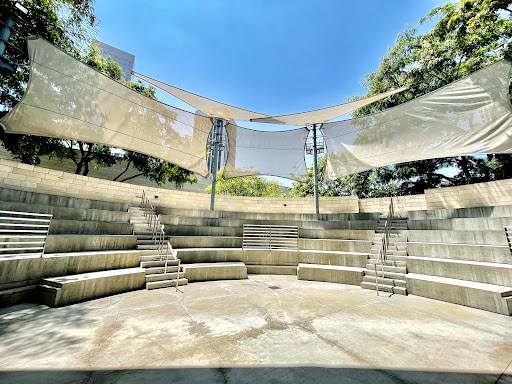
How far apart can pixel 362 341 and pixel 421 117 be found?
30.7ft

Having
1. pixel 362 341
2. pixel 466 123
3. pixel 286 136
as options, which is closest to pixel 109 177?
pixel 286 136

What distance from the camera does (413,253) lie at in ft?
21.5

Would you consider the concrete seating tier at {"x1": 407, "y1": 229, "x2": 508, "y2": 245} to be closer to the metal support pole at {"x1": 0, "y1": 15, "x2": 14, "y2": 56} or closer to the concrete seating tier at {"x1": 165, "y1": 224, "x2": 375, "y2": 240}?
the concrete seating tier at {"x1": 165, "y1": 224, "x2": 375, "y2": 240}

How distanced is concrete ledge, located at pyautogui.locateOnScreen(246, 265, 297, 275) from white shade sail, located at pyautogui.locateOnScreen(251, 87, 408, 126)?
7.15 metres

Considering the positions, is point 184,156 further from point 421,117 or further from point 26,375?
point 421,117

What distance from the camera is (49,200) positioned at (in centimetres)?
698

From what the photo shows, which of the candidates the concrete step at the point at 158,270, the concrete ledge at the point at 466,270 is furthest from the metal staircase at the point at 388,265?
the concrete step at the point at 158,270

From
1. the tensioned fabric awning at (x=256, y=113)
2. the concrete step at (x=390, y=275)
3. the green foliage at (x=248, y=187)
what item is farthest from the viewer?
the green foliage at (x=248, y=187)

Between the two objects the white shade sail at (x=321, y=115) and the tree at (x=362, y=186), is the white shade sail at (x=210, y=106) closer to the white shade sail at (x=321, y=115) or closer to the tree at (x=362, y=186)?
the white shade sail at (x=321, y=115)

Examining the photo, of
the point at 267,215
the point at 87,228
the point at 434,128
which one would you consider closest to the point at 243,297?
the point at 87,228

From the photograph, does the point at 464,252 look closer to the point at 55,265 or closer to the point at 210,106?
the point at 55,265

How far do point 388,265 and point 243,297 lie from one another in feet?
14.7

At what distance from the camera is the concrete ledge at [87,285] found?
4.02 meters

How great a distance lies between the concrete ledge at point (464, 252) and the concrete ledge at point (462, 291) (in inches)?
37.0
